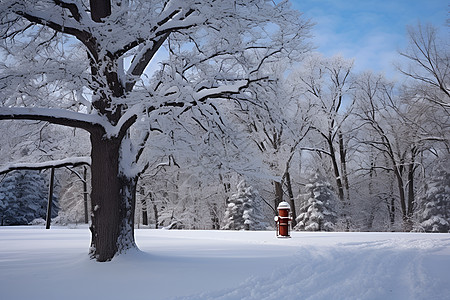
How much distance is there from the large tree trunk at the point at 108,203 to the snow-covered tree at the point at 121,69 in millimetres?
21

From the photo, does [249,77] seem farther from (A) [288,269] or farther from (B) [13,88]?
(B) [13,88]

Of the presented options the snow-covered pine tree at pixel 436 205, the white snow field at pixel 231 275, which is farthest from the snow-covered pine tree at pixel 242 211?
the white snow field at pixel 231 275

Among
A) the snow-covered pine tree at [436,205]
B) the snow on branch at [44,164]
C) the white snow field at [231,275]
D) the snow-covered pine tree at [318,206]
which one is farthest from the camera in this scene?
the snow-covered pine tree at [318,206]

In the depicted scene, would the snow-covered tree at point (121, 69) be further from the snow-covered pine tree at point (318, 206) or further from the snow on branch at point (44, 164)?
the snow-covered pine tree at point (318, 206)

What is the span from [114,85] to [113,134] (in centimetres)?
113

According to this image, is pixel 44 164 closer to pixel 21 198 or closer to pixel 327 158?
pixel 327 158

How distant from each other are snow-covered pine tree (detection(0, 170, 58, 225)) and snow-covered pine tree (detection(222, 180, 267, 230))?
20617mm

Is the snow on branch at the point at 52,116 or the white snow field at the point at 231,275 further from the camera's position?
the snow on branch at the point at 52,116

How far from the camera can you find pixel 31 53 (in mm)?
8391

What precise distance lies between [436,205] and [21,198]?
38.1m

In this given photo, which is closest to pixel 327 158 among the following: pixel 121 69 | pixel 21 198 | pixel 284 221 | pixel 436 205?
pixel 436 205

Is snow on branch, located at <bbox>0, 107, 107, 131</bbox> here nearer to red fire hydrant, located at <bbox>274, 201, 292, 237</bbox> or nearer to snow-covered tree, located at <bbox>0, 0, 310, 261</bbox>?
snow-covered tree, located at <bbox>0, 0, 310, 261</bbox>

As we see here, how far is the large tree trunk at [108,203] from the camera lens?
7.96 m

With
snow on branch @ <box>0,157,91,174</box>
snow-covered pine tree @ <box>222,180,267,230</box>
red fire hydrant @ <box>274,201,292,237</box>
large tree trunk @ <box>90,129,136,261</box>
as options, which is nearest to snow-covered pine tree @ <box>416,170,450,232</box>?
snow-covered pine tree @ <box>222,180,267,230</box>
